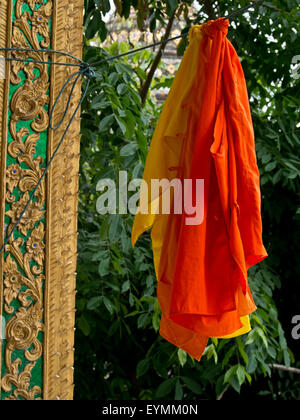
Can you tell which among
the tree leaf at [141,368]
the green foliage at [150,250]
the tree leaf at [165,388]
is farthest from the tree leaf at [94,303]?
the tree leaf at [165,388]

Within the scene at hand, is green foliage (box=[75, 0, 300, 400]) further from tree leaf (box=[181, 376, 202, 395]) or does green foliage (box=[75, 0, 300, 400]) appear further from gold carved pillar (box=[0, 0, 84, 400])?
gold carved pillar (box=[0, 0, 84, 400])

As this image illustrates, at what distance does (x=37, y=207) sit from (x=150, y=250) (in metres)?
1.18

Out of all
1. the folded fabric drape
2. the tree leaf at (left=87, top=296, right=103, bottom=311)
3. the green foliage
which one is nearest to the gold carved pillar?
the folded fabric drape

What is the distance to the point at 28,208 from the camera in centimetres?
163

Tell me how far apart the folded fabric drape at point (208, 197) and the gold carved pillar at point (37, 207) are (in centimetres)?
26

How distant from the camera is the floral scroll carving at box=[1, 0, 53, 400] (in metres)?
1.60

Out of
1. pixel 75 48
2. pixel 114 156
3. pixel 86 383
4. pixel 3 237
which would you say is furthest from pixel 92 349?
pixel 75 48

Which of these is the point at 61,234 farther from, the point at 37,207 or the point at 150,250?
the point at 150,250

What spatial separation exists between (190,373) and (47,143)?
1615 mm

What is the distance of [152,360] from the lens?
2713 mm

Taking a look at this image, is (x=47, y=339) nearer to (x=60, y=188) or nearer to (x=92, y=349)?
(x=60, y=188)

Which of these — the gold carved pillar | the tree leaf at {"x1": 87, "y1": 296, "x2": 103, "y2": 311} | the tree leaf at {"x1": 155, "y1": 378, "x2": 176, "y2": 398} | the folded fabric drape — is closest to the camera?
the folded fabric drape

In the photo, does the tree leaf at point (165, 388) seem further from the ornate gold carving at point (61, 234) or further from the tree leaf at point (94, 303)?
the ornate gold carving at point (61, 234)

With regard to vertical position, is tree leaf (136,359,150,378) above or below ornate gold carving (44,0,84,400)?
below
